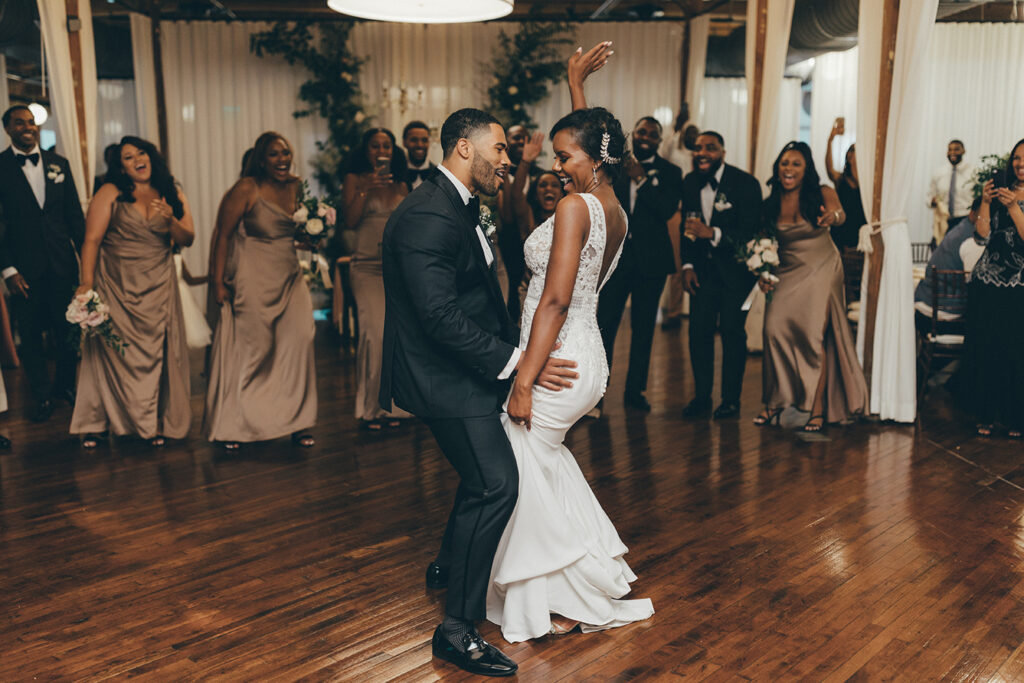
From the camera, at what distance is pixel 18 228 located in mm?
6145

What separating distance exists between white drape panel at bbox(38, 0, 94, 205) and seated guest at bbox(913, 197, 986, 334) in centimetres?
570

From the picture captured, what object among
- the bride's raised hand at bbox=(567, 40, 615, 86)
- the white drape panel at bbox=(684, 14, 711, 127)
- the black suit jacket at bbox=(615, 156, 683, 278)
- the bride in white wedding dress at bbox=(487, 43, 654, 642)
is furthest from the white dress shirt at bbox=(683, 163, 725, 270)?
the white drape panel at bbox=(684, 14, 711, 127)

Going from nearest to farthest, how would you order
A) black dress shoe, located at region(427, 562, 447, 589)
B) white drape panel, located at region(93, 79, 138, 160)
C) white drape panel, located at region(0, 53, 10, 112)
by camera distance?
black dress shoe, located at region(427, 562, 447, 589), white drape panel, located at region(0, 53, 10, 112), white drape panel, located at region(93, 79, 138, 160)

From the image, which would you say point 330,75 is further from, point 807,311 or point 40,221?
point 807,311

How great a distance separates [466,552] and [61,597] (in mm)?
1583

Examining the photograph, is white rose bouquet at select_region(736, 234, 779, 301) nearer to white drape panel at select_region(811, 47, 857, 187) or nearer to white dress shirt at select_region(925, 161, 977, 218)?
white dress shirt at select_region(925, 161, 977, 218)

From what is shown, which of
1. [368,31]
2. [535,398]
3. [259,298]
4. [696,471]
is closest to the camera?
[535,398]

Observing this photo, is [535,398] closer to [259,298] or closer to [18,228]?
[259,298]

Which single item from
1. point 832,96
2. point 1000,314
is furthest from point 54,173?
point 832,96

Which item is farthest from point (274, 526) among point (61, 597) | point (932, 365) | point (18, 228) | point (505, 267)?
point (932, 365)

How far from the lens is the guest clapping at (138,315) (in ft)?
17.2

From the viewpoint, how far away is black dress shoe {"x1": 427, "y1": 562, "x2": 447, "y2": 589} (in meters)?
3.43

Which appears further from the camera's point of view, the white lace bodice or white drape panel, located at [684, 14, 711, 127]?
white drape panel, located at [684, 14, 711, 127]

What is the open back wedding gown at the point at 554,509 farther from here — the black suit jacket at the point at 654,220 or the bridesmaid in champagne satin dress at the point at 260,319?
the black suit jacket at the point at 654,220
